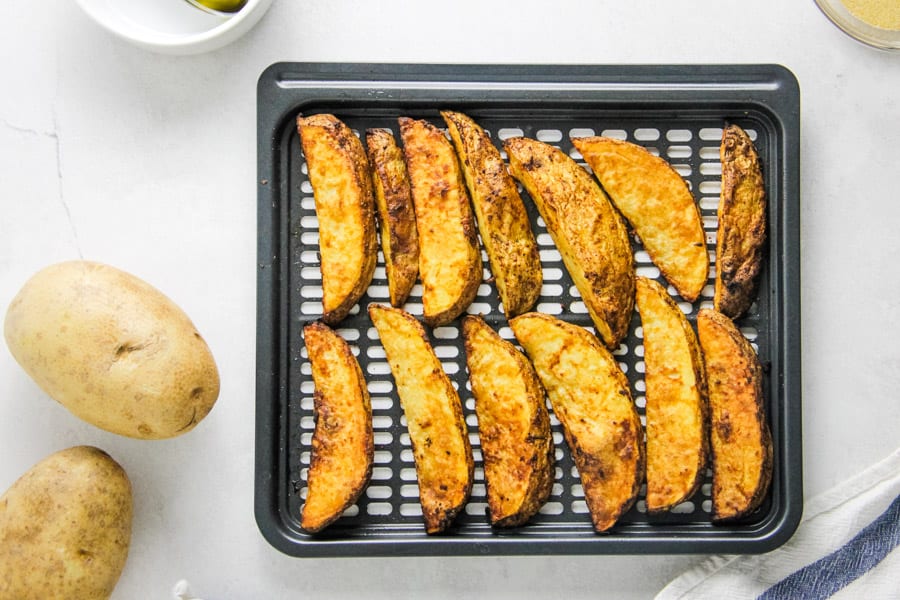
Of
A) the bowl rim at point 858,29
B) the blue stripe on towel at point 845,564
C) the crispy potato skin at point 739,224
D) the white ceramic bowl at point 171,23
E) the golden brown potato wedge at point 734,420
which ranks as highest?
the white ceramic bowl at point 171,23

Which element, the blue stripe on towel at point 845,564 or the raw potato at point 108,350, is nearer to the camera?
the raw potato at point 108,350

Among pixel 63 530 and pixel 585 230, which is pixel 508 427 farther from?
pixel 63 530

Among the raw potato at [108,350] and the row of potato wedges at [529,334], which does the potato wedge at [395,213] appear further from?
the raw potato at [108,350]

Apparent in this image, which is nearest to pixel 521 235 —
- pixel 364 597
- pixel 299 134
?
pixel 299 134

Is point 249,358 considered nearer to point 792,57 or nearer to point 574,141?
point 574,141

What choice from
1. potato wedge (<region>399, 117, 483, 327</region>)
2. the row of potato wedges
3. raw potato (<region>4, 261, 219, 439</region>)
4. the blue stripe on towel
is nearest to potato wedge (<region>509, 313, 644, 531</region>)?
the row of potato wedges

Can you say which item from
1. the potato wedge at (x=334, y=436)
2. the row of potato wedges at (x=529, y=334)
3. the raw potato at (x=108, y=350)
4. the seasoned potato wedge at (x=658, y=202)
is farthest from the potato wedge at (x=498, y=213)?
the raw potato at (x=108, y=350)
